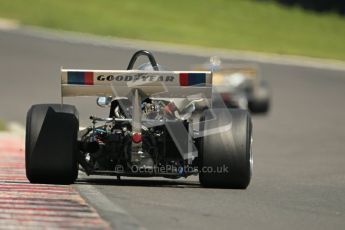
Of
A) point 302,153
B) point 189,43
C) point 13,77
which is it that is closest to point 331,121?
point 302,153

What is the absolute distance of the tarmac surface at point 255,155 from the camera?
7383 millimetres

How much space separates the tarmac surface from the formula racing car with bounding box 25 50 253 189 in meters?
0.17

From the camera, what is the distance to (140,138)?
9203 millimetres

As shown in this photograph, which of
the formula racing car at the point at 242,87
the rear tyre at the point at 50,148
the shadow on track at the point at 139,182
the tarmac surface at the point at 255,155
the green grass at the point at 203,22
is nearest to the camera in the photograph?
the tarmac surface at the point at 255,155

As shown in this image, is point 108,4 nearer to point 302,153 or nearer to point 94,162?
point 302,153

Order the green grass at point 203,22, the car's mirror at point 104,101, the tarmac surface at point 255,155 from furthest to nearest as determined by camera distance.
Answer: the green grass at point 203,22, the car's mirror at point 104,101, the tarmac surface at point 255,155

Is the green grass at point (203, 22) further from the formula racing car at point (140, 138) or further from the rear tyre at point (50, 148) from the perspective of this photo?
the rear tyre at point (50, 148)

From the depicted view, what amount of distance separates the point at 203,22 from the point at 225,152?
30204 millimetres

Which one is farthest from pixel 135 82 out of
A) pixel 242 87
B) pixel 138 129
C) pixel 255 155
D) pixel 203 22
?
pixel 203 22

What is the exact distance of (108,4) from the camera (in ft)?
136

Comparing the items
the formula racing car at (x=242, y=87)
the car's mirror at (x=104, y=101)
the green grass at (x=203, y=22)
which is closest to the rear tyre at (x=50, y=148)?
the car's mirror at (x=104, y=101)

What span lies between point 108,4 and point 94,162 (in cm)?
3235

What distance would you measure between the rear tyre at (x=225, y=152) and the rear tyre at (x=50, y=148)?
112 centimetres

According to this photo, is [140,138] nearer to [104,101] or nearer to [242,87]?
[104,101]
